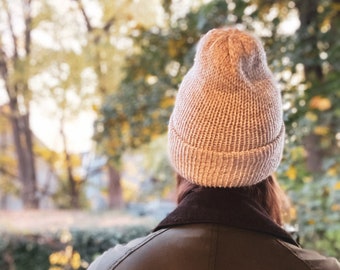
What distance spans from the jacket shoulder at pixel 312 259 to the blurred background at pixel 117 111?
0.35 m

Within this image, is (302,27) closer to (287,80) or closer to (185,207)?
(287,80)

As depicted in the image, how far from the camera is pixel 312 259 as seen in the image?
600 millimetres

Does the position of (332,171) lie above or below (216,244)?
below

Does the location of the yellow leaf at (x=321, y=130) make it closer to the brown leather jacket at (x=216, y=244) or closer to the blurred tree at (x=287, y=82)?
the blurred tree at (x=287, y=82)

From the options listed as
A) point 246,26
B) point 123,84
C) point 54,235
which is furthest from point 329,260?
point 54,235

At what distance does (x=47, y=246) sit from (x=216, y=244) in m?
2.24

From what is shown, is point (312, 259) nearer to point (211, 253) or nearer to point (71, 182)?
point (211, 253)

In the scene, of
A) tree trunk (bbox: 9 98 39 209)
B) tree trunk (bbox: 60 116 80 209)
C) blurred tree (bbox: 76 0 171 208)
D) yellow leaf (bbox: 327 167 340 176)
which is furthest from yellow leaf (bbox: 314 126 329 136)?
tree trunk (bbox: 9 98 39 209)

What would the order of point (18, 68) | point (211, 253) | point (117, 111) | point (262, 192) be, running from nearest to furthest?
point (211, 253)
point (262, 192)
point (117, 111)
point (18, 68)

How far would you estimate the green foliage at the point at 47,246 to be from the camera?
2.51m

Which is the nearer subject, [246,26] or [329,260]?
[329,260]

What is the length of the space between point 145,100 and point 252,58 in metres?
1.14

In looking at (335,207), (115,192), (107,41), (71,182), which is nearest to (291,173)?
(335,207)

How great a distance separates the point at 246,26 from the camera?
1489 mm
